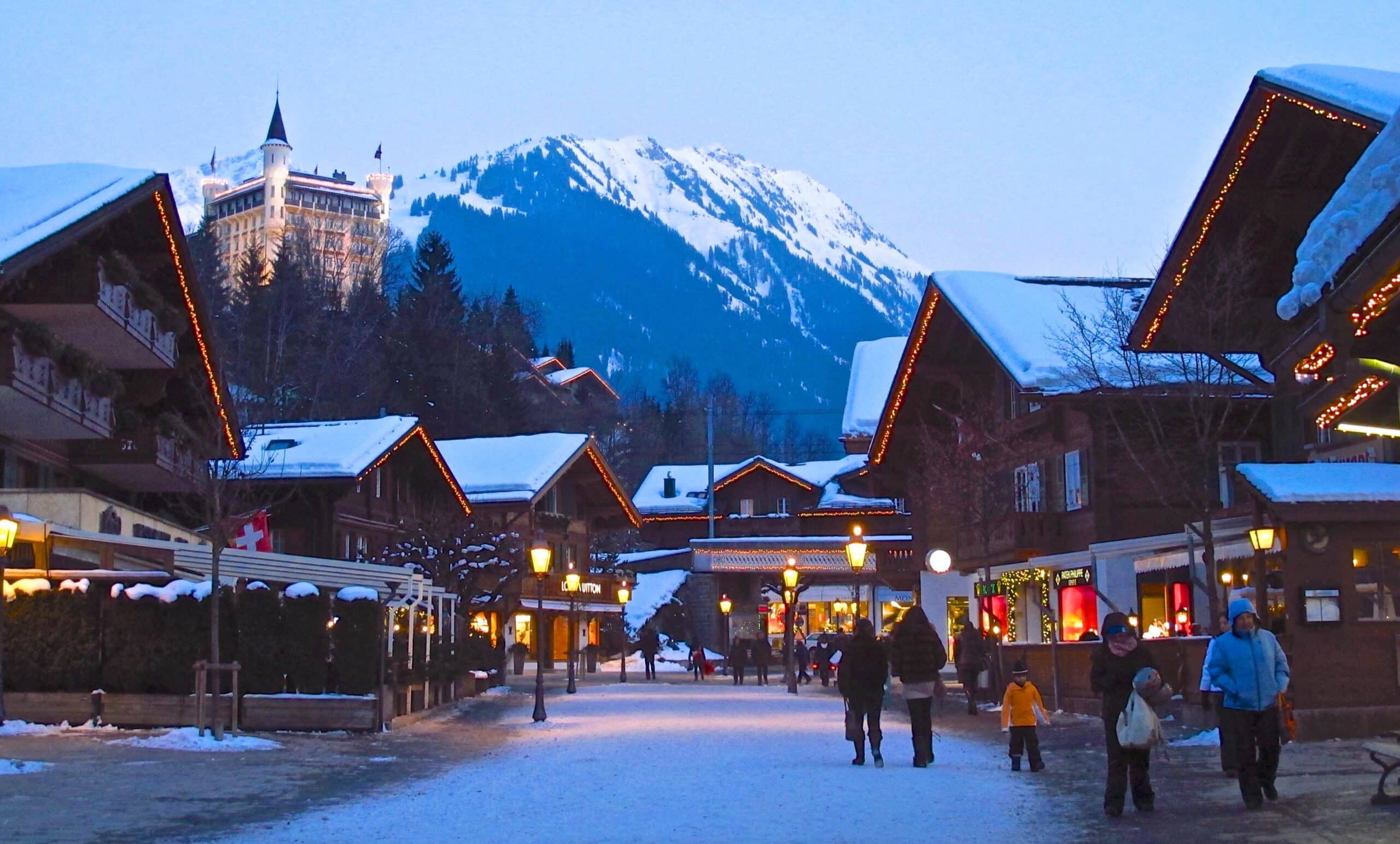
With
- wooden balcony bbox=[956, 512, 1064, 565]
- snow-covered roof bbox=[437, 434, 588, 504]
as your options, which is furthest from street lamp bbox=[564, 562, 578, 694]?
snow-covered roof bbox=[437, 434, 588, 504]

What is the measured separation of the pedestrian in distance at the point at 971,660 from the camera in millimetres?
29641

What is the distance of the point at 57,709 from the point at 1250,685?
17551mm

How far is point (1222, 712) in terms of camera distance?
13797 mm

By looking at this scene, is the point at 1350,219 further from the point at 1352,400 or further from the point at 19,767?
the point at 19,767

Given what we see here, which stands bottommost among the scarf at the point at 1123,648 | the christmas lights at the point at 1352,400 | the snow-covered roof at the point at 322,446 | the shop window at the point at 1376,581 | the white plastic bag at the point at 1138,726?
the white plastic bag at the point at 1138,726

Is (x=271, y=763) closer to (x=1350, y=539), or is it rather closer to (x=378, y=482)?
(x=1350, y=539)

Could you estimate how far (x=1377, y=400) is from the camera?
1276cm

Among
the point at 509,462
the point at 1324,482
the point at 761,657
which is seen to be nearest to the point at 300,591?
the point at 1324,482

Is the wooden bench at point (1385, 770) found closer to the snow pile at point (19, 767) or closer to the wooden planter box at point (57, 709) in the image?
the snow pile at point (19, 767)

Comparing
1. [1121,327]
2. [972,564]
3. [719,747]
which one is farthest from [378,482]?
[719,747]

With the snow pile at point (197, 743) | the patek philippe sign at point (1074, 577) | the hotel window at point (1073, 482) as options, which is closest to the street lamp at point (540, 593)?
the snow pile at point (197, 743)

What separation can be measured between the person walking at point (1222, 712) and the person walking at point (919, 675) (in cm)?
313

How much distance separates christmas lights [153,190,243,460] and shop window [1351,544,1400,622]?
20244 millimetres

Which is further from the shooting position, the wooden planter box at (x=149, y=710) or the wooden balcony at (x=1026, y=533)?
the wooden balcony at (x=1026, y=533)
